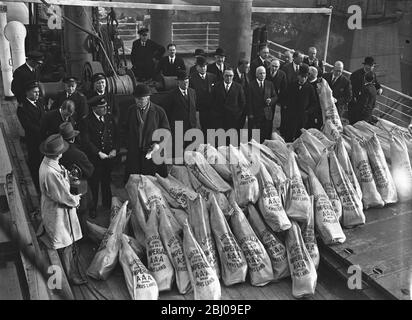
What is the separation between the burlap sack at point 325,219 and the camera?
520cm

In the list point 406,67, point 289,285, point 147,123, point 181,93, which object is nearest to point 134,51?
point 181,93

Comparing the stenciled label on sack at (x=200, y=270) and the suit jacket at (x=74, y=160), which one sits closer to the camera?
the stenciled label on sack at (x=200, y=270)

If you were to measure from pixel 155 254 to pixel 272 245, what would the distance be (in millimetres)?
1182

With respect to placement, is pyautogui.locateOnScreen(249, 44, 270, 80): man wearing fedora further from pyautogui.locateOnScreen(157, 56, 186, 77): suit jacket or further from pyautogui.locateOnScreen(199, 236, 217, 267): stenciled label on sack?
pyautogui.locateOnScreen(199, 236, 217, 267): stenciled label on sack

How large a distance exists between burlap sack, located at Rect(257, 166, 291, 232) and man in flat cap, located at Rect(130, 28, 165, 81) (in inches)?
170

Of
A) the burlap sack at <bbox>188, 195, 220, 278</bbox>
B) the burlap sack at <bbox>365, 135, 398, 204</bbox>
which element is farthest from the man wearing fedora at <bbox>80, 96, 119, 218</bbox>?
the burlap sack at <bbox>365, 135, 398, 204</bbox>

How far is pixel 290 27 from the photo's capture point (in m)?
24.2

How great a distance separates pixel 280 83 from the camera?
7621 millimetres

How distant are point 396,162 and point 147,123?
317 centimetres

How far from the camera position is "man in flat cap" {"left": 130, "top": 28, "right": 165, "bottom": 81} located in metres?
9.02

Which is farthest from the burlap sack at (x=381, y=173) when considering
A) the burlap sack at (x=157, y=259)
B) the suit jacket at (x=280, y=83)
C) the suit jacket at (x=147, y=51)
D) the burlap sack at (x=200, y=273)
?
the suit jacket at (x=147, y=51)

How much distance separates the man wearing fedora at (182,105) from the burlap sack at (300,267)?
2.41m

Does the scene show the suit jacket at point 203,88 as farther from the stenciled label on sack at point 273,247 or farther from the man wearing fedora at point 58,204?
the man wearing fedora at point 58,204
